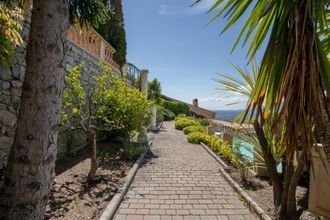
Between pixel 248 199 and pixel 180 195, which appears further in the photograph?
pixel 180 195

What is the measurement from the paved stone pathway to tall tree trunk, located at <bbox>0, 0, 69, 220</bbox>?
1.74 m

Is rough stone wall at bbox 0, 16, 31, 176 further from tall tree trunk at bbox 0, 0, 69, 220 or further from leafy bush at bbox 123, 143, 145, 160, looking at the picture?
leafy bush at bbox 123, 143, 145, 160

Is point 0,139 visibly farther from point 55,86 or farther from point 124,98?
point 124,98

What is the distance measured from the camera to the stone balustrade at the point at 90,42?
6.25 meters

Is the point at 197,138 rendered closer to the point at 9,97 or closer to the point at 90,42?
the point at 90,42

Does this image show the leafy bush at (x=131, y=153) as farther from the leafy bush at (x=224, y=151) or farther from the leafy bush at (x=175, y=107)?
the leafy bush at (x=175, y=107)

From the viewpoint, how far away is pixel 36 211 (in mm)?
2107

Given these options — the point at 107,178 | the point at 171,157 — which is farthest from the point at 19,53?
the point at 171,157

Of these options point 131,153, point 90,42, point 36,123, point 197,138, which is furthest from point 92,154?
point 197,138

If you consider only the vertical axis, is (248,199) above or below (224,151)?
below

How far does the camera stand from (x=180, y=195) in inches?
175

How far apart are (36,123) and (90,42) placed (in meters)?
6.33

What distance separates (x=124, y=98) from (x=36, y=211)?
4443 millimetres

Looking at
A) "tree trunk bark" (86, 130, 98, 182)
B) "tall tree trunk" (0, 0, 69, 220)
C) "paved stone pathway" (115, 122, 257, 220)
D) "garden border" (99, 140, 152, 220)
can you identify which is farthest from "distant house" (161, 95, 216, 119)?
"tall tree trunk" (0, 0, 69, 220)
